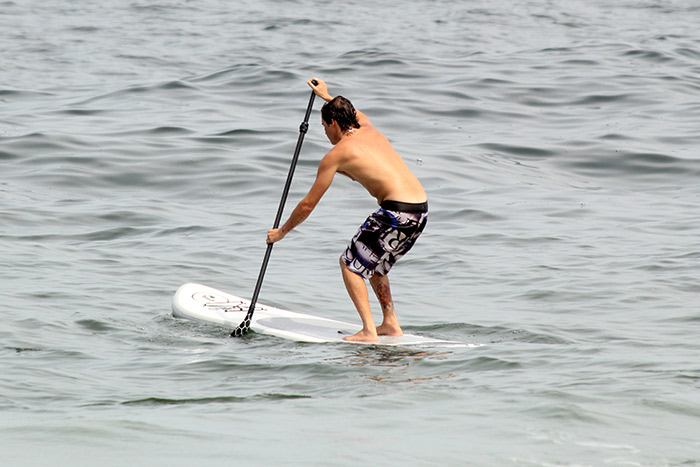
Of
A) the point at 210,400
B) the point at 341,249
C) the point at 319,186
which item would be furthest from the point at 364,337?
the point at 341,249

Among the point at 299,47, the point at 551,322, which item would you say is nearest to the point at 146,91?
the point at 299,47

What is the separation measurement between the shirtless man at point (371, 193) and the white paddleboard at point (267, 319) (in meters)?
0.29

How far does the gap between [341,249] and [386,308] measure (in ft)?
11.6

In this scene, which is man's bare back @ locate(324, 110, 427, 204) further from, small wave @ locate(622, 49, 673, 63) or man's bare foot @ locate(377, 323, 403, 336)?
small wave @ locate(622, 49, 673, 63)

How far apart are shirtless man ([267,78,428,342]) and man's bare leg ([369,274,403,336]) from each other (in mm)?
175

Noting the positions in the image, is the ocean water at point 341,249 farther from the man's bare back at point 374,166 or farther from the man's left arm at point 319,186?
the man's bare back at point 374,166

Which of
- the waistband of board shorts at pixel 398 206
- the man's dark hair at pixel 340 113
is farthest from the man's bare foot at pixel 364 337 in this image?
the man's dark hair at pixel 340 113

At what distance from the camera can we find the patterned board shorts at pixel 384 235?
7172mm

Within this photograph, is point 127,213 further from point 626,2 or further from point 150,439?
point 626,2

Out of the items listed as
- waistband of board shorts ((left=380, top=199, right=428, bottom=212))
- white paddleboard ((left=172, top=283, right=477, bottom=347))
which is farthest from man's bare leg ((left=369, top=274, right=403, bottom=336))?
Result: waistband of board shorts ((left=380, top=199, right=428, bottom=212))

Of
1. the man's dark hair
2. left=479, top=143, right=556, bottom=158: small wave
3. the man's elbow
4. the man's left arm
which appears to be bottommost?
left=479, top=143, right=556, bottom=158: small wave

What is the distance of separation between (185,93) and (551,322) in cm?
1436

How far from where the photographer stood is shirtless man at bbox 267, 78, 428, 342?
707 centimetres

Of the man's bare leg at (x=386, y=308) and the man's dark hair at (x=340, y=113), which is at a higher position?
the man's dark hair at (x=340, y=113)
